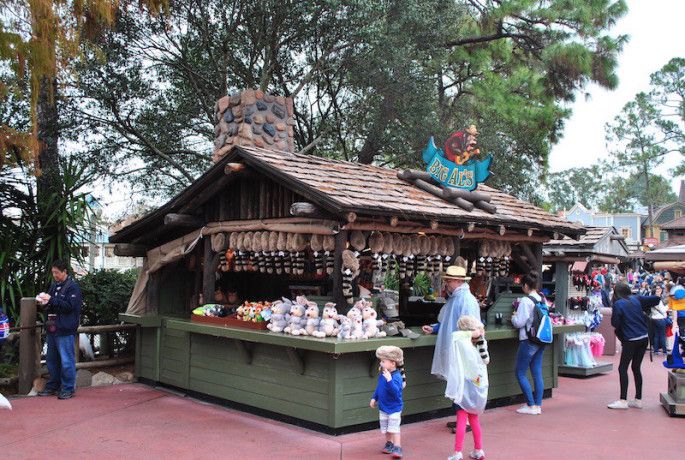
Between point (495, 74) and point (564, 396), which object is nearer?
point (564, 396)

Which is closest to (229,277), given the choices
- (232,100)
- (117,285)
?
(117,285)

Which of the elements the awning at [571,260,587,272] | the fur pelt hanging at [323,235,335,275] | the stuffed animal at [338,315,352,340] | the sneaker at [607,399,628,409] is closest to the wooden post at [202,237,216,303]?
the fur pelt hanging at [323,235,335,275]

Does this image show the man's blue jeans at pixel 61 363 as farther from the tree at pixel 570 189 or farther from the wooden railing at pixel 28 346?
the tree at pixel 570 189

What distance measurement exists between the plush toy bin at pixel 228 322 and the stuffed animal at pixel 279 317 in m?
0.20

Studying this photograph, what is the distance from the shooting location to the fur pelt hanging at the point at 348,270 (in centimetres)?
709

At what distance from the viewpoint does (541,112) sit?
18.1 metres

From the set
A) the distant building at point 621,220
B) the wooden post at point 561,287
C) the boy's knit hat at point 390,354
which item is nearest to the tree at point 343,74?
the wooden post at point 561,287

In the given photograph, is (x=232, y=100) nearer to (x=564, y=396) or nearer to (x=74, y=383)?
(x=74, y=383)

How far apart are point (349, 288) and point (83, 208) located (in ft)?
16.9

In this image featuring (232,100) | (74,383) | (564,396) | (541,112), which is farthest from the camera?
(541,112)

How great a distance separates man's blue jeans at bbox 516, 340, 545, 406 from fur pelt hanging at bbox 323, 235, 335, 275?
2.76m

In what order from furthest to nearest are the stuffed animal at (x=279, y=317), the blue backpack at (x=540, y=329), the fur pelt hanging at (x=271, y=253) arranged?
the blue backpack at (x=540, y=329), the fur pelt hanging at (x=271, y=253), the stuffed animal at (x=279, y=317)

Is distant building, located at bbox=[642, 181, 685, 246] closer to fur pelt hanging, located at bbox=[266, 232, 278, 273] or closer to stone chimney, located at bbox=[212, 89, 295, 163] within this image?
stone chimney, located at bbox=[212, 89, 295, 163]

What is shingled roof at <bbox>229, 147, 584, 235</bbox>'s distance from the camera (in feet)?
23.3
